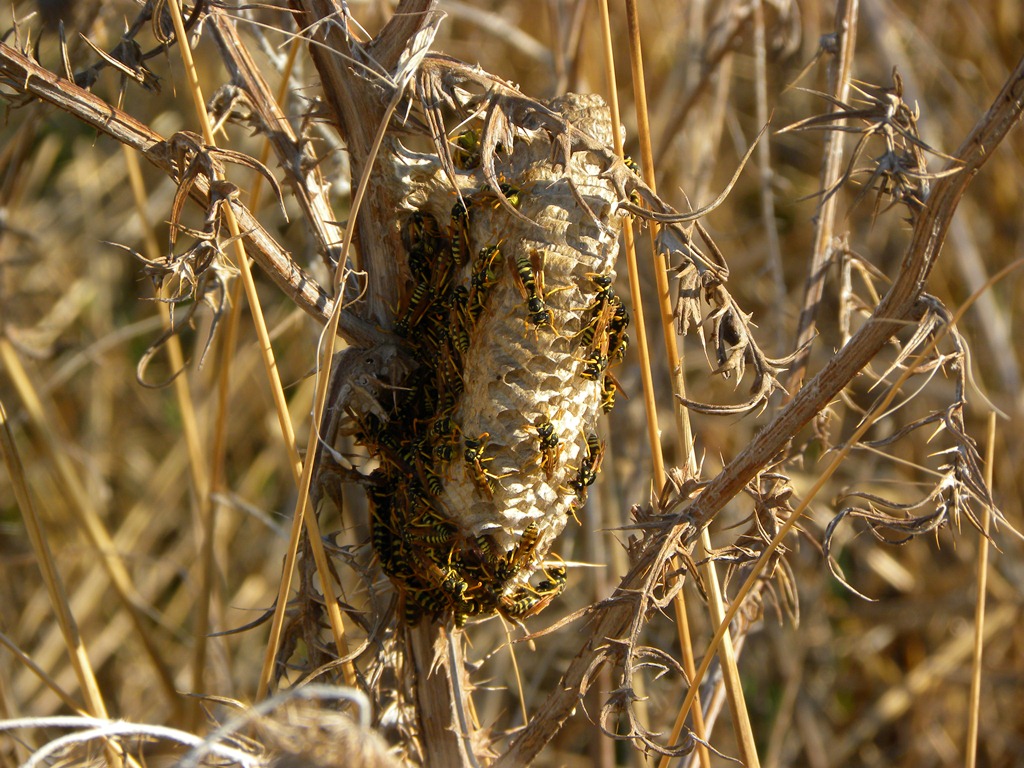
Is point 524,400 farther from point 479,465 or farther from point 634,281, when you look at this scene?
point 634,281

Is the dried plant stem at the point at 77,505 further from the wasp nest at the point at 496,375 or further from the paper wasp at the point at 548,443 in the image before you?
the paper wasp at the point at 548,443

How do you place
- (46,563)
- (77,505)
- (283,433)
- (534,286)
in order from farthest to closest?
(77,505) < (46,563) < (283,433) < (534,286)

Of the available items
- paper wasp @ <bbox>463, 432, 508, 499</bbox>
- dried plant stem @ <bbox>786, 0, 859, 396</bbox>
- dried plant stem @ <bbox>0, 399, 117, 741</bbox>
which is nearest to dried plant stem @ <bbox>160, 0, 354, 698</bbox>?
paper wasp @ <bbox>463, 432, 508, 499</bbox>

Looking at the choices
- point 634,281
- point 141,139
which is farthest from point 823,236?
point 141,139

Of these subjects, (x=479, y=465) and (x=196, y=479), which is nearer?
(x=479, y=465)

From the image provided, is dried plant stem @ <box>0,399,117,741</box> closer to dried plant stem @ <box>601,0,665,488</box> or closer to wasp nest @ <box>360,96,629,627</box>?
wasp nest @ <box>360,96,629,627</box>
